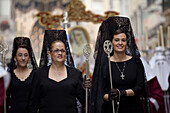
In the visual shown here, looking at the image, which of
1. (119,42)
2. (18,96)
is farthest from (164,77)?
(18,96)

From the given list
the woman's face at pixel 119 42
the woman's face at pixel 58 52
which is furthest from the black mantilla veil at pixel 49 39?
the woman's face at pixel 119 42

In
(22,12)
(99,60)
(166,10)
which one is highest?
(22,12)

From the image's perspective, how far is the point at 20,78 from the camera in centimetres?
436

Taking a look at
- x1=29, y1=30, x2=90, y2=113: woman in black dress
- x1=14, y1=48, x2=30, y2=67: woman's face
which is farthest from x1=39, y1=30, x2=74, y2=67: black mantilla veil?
x1=14, y1=48, x2=30, y2=67: woman's face

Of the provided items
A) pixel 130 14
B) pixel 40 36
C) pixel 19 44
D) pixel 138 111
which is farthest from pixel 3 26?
pixel 138 111

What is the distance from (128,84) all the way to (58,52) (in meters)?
1.06

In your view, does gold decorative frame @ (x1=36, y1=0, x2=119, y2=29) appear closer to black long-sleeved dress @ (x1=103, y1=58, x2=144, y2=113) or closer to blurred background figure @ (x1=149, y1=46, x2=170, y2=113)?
blurred background figure @ (x1=149, y1=46, x2=170, y2=113)

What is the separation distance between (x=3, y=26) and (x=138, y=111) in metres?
23.9

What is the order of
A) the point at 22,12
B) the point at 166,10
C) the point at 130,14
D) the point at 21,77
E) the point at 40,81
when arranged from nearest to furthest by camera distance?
the point at 40,81, the point at 21,77, the point at 166,10, the point at 22,12, the point at 130,14

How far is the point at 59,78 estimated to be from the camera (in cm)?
368

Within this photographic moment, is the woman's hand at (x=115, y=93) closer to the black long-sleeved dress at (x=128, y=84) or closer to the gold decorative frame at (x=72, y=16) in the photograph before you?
the black long-sleeved dress at (x=128, y=84)

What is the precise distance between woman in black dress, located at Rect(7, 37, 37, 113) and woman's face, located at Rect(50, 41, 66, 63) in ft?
2.70

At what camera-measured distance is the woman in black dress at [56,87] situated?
353 cm

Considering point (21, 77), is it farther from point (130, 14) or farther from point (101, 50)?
point (130, 14)
